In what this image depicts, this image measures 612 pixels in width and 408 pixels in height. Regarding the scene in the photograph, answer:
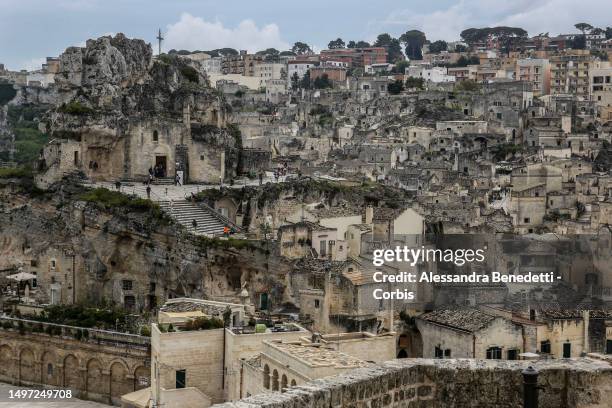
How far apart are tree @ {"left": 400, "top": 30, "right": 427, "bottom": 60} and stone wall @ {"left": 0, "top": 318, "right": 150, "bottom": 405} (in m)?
128

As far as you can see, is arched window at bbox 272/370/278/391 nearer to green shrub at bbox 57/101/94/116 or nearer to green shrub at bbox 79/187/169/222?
green shrub at bbox 79/187/169/222

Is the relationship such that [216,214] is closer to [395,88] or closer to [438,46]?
[395,88]

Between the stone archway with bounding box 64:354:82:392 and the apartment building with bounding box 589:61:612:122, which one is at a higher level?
the apartment building with bounding box 589:61:612:122

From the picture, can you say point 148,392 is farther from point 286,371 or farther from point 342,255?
point 286,371

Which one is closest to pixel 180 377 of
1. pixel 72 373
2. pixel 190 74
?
pixel 72 373

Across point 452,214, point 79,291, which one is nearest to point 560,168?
point 452,214

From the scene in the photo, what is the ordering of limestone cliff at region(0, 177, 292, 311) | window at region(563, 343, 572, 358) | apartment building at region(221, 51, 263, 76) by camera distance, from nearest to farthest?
window at region(563, 343, 572, 358) < limestone cliff at region(0, 177, 292, 311) < apartment building at region(221, 51, 263, 76)

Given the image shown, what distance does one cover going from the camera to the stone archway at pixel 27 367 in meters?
44.4

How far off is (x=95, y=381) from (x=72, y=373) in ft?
4.51

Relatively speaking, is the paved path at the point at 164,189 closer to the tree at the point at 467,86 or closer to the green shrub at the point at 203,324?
the green shrub at the point at 203,324

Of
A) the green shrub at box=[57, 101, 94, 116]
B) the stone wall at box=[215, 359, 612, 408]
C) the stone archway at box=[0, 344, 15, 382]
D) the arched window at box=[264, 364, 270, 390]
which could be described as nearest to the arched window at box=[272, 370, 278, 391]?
the arched window at box=[264, 364, 270, 390]

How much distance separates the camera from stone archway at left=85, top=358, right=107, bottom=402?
42188mm

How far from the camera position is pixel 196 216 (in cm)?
4784

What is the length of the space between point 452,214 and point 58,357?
19.8 metres
